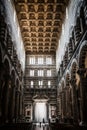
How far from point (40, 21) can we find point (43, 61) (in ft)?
36.9


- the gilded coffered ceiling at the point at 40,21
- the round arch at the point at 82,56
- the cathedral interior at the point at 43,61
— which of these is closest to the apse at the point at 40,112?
the cathedral interior at the point at 43,61

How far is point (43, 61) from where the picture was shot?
3897 centimetres

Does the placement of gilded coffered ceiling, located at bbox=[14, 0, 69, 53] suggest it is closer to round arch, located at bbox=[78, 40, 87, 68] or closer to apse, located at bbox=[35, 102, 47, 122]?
round arch, located at bbox=[78, 40, 87, 68]

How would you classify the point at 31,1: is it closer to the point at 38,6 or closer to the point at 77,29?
the point at 38,6

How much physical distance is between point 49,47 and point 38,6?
12.9 metres

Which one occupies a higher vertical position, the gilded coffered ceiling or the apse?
the gilded coffered ceiling

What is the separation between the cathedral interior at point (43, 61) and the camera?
712 inches

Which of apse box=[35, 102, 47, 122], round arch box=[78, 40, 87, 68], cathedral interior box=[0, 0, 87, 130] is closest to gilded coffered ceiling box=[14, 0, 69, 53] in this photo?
cathedral interior box=[0, 0, 87, 130]

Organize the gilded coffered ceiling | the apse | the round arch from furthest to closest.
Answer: the apse, the gilded coffered ceiling, the round arch

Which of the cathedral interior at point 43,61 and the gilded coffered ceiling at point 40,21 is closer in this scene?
the cathedral interior at point 43,61

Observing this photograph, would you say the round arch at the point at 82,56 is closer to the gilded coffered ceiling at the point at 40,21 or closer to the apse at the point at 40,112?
the gilded coffered ceiling at the point at 40,21

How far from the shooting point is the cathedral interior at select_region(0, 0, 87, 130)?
712 inches

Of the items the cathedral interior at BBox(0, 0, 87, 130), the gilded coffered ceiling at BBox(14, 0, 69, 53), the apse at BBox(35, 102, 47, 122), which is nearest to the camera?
the cathedral interior at BBox(0, 0, 87, 130)

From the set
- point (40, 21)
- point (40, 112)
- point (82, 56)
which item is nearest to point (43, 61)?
point (40, 112)
